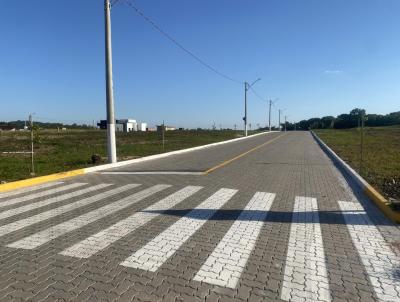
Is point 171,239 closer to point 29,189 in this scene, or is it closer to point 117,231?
point 117,231

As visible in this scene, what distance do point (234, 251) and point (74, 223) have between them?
3052 millimetres

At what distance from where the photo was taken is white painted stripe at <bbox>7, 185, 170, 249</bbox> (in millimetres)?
6258

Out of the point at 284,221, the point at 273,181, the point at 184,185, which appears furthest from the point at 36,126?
the point at 284,221

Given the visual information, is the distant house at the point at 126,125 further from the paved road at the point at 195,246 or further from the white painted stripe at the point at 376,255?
the white painted stripe at the point at 376,255

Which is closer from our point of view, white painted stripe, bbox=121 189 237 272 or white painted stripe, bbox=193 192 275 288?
white painted stripe, bbox=193 192 275 288

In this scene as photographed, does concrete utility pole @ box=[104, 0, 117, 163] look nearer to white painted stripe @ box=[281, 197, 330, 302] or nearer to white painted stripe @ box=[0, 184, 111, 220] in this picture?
white painted stripe @ box=[0, 184, 111, 220]

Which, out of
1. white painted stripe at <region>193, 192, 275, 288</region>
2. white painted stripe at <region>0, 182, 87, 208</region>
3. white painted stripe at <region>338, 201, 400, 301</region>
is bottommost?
white painted stripe at <region>338, 201, 400, 301</region>

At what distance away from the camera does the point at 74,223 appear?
7.42 m

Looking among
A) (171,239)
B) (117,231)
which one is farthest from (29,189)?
(171,239)

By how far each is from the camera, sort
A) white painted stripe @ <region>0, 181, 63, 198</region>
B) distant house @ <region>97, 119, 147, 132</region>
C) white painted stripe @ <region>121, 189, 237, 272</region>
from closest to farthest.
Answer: white painted stripe @ <region>121, 189, 237, 272</region>, white painted stripe @ <region>0, 181, 63, 198</region>, distant house @ <region>97, 119, 147, 132</region>

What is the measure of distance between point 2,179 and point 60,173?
73.5 inches

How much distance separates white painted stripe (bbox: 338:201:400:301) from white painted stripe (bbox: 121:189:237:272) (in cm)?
249

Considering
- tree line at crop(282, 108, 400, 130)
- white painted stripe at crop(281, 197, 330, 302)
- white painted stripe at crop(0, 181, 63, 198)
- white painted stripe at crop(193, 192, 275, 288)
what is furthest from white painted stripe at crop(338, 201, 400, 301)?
tree line at crop(282, 108, 400, 130)

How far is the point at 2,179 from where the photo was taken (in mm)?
12641
